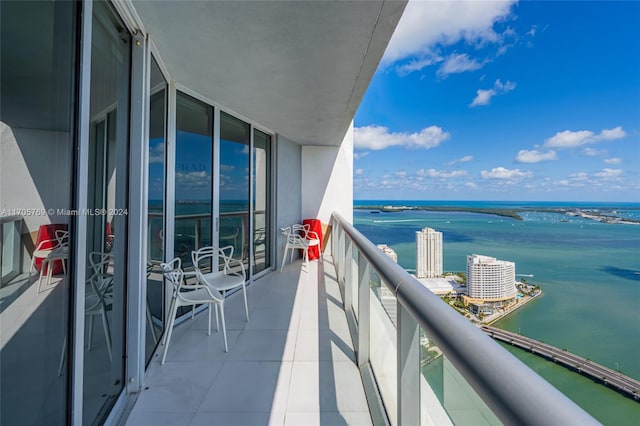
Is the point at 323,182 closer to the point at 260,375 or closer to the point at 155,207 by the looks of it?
the point at 155,207

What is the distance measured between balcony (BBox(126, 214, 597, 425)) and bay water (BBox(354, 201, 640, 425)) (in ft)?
0.48

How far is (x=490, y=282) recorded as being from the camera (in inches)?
86.1

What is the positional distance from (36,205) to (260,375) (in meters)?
1.79

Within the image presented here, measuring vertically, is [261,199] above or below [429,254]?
above

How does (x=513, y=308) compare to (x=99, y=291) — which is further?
(x=513, y=308)

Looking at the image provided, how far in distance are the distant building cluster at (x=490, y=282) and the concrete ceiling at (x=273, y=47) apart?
6.54ft

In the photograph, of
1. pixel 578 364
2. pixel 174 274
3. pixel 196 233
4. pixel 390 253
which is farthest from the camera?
pixel 196 233

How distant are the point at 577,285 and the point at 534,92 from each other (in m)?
7.53

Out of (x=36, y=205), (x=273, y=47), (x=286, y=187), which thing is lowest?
(x=36, y=205)

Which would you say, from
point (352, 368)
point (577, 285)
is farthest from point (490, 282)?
point (352, 368)

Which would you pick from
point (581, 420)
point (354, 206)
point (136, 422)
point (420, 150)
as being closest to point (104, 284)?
point (136, 422)

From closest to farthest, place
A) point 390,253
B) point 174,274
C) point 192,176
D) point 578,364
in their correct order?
point 578,364 < point 390,253 < point 174,274 < point 192,176

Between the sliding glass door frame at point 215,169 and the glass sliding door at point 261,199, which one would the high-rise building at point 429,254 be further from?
the glass sliding door at point 261,199

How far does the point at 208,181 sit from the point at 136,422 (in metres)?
2.50
